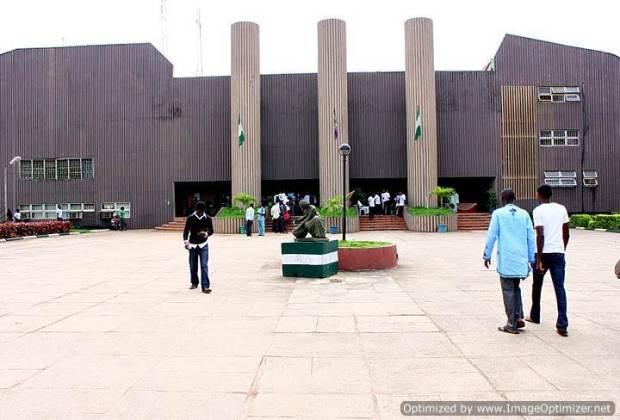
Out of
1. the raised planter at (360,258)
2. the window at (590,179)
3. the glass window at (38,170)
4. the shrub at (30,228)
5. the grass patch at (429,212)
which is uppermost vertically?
the glass window at (38,170)

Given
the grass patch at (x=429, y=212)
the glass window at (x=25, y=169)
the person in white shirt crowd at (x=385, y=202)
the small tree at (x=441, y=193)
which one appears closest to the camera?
the grass patch at (x=429, y=212)

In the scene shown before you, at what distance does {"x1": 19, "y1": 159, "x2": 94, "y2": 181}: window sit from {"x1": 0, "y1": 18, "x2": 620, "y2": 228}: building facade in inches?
2.7

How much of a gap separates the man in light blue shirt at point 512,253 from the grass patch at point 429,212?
20225 millimetres

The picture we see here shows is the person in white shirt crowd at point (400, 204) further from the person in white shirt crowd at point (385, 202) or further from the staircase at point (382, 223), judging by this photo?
the person in white shirt crowd at point (385, 202)

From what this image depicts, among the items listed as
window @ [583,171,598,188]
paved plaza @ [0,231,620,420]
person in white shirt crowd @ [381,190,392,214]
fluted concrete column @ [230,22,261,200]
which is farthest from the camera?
window @ [583,171,598,188]

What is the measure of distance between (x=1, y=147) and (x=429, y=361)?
35.4 metres

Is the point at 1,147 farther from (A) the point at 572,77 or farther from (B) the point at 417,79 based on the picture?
(A) the point at 572,77

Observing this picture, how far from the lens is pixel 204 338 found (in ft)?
18.2

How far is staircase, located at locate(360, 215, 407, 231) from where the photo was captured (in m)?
27.5

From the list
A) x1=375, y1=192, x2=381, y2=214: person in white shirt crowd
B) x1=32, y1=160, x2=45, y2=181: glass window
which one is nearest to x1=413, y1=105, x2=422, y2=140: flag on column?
x1=375, y1=192, x2=381, y2=214: person in white shirt crowd

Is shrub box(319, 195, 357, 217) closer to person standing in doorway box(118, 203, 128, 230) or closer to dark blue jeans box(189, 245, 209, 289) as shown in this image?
dark blue jeans box(189, 245, 209, 289)

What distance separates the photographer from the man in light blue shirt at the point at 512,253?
218 inches

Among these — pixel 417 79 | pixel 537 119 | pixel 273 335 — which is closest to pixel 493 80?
pixel 537 119

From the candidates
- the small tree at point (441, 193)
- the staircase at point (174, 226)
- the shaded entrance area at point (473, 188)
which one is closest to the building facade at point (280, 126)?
the shaded entrance area at point (473, 188)
